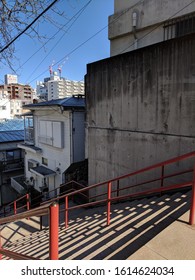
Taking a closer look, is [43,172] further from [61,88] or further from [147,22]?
[61,88]

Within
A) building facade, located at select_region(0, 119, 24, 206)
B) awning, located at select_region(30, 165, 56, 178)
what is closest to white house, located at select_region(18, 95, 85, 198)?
awning, located at select_region(30, 165, 56, 178)

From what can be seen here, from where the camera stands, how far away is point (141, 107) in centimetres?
546

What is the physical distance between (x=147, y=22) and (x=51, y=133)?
7.63 m

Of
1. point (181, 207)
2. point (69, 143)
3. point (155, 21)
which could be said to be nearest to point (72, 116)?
point (69, 143)

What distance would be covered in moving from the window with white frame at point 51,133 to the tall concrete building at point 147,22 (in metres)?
5.02

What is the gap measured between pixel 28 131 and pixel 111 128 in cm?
1023

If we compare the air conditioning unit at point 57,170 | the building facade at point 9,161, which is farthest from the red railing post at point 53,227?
the building facade at point 9,161

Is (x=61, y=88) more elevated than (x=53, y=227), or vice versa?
(x=61, y=88)

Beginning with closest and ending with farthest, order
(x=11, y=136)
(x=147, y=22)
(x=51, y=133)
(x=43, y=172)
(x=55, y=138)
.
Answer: (x=147, y=22) < (x=55, y=138) < (x=51, y=133) < (x=43, y=172) < (x=11, y=136)

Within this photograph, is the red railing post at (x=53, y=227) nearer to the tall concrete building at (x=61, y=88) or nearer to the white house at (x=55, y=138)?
the white house at (x=55, y=138)

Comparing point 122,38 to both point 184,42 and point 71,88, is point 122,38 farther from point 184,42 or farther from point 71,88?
point 71,88

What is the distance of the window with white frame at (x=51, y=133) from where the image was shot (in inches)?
440

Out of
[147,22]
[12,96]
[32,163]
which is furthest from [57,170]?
[12,96]

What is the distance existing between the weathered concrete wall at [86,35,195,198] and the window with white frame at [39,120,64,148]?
414 cm
